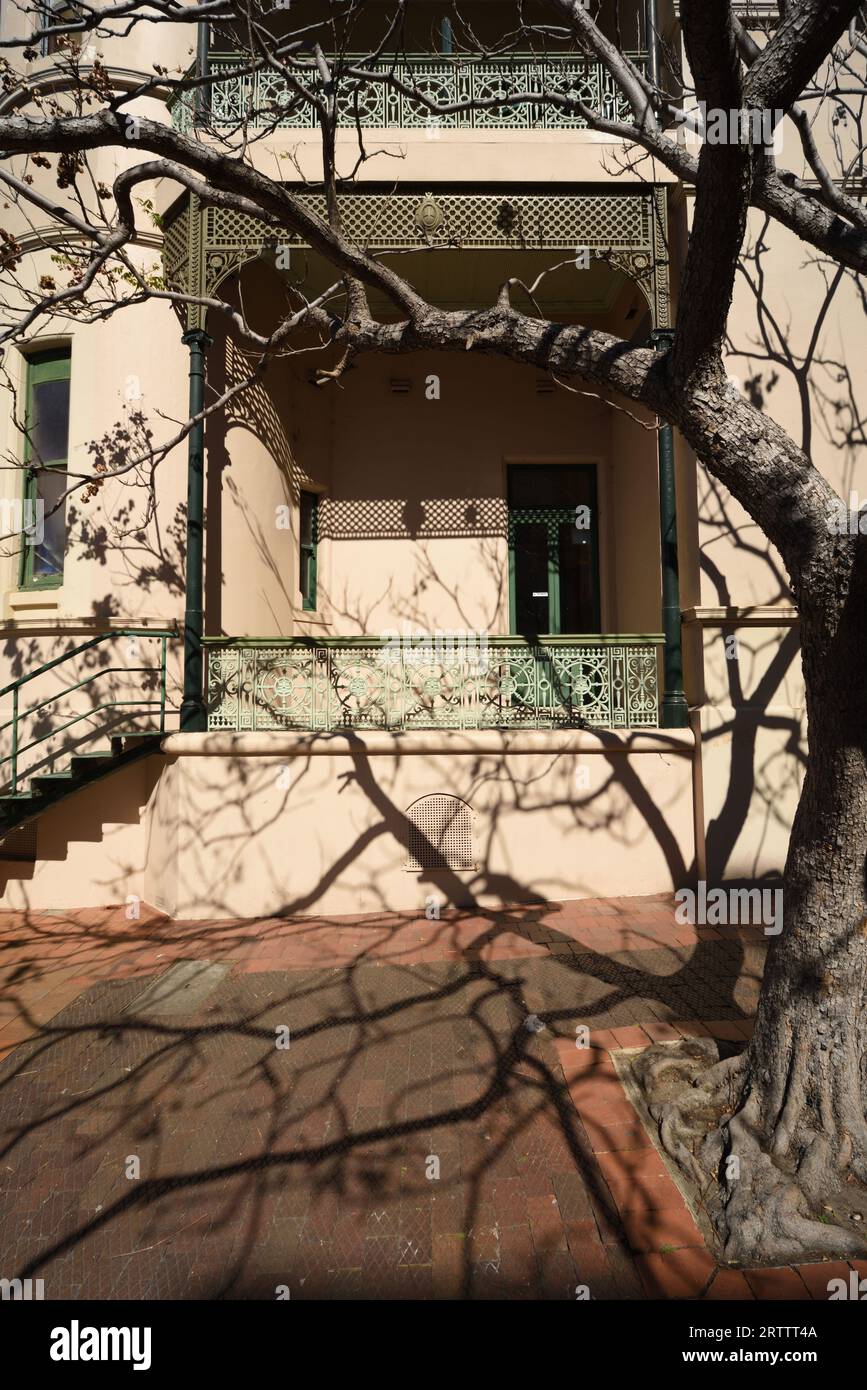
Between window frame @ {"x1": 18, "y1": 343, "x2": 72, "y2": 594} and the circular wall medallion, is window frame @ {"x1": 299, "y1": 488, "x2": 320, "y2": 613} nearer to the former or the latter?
window frame @ {"x1": 18, "y1": 343, "x2": 72, "y2": 594}

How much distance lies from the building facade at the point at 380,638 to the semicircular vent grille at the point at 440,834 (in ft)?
0.07

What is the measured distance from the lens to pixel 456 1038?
11.9ft

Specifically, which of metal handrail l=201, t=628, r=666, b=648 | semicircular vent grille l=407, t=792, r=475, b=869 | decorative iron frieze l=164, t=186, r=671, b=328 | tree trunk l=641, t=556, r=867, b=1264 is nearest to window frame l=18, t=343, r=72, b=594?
decorative iron frieze l=164, t=186, r=671, b=328

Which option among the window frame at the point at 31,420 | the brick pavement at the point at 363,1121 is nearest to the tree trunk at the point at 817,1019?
the brick pavement at the point at 363,1121

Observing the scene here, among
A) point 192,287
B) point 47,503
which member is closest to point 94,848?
point 47,503

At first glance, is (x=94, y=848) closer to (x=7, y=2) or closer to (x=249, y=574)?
(x=249, y=574)

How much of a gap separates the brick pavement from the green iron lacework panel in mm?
1934

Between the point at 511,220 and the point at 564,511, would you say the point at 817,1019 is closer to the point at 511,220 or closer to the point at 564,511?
the point at 511,220

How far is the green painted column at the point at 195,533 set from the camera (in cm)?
602

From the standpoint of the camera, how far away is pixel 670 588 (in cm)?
606

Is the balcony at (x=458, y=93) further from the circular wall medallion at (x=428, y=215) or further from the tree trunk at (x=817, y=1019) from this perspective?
the tree trunk at (x=817, y=1019)

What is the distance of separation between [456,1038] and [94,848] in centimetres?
421

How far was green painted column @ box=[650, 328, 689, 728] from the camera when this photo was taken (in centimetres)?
597

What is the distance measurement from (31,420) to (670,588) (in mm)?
6715
